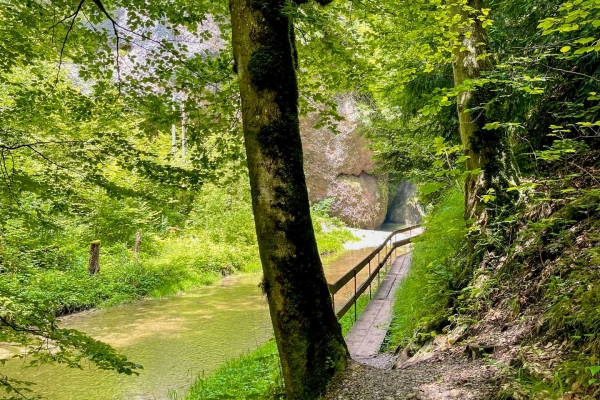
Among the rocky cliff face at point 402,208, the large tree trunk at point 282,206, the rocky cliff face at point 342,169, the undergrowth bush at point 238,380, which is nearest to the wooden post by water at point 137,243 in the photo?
the undergrowth bush at point 238,380

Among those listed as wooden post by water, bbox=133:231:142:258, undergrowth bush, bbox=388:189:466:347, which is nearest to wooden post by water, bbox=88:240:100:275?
wooden post by water, bbox=133:231:142:258

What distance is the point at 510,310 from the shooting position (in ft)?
10.5

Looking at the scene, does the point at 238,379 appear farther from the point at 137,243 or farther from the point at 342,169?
the point at 342,169

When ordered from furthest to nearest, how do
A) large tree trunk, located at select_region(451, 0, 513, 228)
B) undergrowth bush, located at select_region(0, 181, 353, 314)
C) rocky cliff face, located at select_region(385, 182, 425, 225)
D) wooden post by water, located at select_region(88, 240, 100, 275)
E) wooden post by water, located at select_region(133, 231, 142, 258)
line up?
1. rocky cliff face, located at select_region(385, 182, 425, 225)
2. wooden post by water, located at select_region(133, 231, 142, 258)
3. wooden post by water, located at select_region(88, 240, 100, 275)
4. undergrowth bush, located at select_region(0, 181, 353, 314)
5. large tree trunk, located at select_region(451, 0, 513, 228)

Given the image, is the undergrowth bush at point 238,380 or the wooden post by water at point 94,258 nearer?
the undergrowth bush at point 238,380

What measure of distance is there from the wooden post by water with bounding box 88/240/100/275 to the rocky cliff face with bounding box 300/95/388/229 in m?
16.4

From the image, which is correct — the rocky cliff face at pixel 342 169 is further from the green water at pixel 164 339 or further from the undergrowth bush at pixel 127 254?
the green water at pixel 164 339

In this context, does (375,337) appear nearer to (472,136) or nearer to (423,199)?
(472,136)

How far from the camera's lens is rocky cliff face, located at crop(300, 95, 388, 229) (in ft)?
91.9

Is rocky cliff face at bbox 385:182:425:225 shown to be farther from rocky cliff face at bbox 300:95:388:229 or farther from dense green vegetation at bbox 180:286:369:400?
dense green vegetation at bbox 180:286:369:400

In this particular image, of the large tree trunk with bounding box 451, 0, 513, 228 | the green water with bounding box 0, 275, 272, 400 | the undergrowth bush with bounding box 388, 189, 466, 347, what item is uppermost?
the large tree trunk with bounding box 451, 0, 513, 228

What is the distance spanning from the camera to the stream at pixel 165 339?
6.70m

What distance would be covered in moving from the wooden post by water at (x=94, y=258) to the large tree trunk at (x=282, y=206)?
1154 centimetres

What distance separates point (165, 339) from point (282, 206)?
747cm
